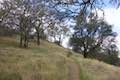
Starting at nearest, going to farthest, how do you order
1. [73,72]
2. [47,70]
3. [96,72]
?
[47,70] → [73,72] → [96,72]

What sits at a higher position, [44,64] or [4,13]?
[4,13]

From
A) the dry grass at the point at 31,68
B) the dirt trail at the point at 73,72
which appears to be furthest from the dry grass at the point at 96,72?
the dry grass at the point at 31,68

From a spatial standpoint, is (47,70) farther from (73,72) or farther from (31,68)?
(73,72)

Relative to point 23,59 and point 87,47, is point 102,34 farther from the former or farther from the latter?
point 23,59

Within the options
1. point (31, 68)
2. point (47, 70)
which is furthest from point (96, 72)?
point (31, 68)

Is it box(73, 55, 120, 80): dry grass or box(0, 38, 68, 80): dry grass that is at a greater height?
box(0, 38, 68, 80): dry grass

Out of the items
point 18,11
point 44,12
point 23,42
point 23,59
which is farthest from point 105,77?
point 23,42

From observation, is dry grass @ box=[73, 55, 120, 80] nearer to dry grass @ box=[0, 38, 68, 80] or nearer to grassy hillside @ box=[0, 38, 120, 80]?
grassy hillside @ box=[0, 38, 120, 80]

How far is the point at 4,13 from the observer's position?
2213 inches

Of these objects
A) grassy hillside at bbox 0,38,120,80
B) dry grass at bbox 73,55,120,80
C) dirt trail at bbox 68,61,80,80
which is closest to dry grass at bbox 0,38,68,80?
grassy hillside at bbox 0,38,120,80

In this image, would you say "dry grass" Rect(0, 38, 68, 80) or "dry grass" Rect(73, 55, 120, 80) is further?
"dry grass" Rect(73, 55, 120, 80)

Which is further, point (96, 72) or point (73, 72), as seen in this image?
point (96, 72)

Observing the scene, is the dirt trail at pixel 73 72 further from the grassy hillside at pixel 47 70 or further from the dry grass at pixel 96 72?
the dry grass at pixel 96 72

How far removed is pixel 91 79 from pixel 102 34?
111 ft
